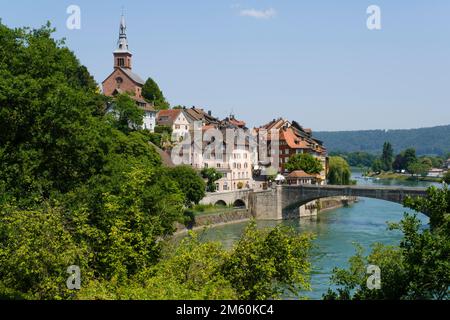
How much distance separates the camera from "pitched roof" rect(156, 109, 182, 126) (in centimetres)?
7844

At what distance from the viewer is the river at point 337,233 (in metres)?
32.7

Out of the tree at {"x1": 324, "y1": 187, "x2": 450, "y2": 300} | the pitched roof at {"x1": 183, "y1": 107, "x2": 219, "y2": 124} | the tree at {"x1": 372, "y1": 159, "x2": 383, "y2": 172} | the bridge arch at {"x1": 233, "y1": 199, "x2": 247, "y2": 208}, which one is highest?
the pitched roof at {"x1": 183, "y1": 107, "x2": 219, "y2": 124}

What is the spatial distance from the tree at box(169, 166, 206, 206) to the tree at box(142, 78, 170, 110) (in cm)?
3645

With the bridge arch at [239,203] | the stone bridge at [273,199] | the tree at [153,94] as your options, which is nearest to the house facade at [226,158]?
the bridge arch at [239,203]

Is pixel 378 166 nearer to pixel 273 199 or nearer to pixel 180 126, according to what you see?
pixel 180 126

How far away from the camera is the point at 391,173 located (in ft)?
597

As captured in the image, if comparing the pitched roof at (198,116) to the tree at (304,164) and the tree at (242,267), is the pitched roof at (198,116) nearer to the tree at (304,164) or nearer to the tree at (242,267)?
the tree at (304,164)

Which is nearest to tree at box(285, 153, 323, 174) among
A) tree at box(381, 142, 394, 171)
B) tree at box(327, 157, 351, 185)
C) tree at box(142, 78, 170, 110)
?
tree at box(327, 157, 351, 185)

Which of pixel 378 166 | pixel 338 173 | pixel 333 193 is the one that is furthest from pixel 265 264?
Result: pixel 378 166

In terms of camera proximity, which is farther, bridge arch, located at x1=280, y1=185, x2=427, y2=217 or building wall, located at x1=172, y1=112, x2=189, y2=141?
building wall, located at x1=172, y1=112, x2=189, y2=141

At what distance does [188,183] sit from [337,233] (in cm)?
1302

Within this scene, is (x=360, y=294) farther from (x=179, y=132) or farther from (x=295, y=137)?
(x=295, y=137)

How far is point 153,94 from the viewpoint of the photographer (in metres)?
89.4

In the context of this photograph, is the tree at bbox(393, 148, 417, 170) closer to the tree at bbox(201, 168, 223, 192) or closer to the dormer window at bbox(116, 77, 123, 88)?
the dormer window at bbox(116, 77, 123, 88)
